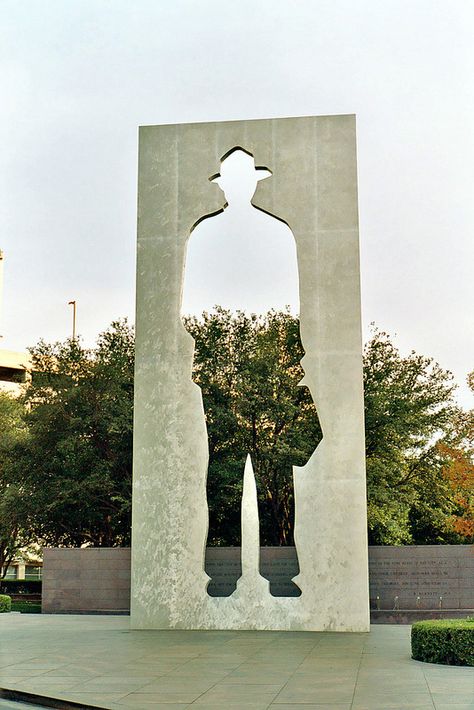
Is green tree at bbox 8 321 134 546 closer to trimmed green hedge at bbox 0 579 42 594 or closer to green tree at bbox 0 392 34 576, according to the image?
green tree at bbox 0 392 34 576

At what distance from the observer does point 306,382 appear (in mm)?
17375

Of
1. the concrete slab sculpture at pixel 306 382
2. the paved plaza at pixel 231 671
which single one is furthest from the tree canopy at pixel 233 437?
the paved plaza at pixel 231 671

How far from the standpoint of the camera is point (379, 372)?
28.5 metres

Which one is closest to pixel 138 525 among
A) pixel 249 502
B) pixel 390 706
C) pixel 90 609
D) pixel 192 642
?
pixel 249 502

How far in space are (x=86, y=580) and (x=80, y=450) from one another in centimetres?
627

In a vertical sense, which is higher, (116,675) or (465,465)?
(465,465)

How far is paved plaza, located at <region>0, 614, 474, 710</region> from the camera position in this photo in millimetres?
9023

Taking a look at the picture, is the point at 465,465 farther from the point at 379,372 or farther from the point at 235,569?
the point at 379,372

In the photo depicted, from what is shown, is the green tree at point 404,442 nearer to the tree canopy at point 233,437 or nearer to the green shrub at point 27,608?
the tree canopy at point 233,437

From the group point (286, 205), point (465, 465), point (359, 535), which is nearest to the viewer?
point (359, 535)

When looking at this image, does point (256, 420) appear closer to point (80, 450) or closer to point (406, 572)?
point (80, 450)

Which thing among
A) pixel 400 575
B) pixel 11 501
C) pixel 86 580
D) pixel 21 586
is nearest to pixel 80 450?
pixel 11 501

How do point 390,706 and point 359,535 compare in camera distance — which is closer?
point 390,706

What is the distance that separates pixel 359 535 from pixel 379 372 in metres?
12.3
